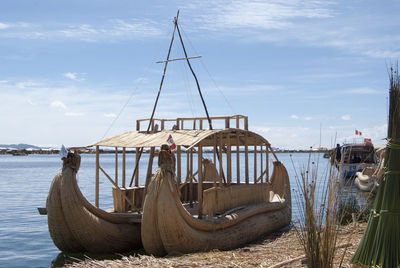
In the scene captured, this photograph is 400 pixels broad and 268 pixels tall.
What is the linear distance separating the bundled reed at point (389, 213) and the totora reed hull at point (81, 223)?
760cm

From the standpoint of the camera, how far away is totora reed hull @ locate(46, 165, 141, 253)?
1234 cm

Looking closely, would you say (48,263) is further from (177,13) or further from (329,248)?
(329,248)

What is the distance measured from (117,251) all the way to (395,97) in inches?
355

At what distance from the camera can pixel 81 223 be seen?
12508 millimetres

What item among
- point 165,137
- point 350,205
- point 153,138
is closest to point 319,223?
point 165,137

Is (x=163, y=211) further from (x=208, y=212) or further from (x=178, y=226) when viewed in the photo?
(x=208, y=212)

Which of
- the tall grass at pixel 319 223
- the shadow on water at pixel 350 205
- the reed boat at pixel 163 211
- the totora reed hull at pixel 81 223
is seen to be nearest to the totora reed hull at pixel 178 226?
the reed boat at pixel 163 211

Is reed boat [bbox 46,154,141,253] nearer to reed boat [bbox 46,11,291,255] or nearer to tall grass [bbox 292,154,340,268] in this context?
reed boat [bbox 46,11,291,255]

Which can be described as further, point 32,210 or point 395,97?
point 32,210

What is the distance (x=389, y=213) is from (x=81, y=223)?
26.9ft

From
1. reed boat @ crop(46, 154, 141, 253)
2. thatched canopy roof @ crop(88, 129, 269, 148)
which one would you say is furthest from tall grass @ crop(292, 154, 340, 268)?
reed boat @ crop(46, 154, 141, 253)

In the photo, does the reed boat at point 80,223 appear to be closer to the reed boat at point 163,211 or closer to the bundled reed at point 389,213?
the reed boat at point 163,211

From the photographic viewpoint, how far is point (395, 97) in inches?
277

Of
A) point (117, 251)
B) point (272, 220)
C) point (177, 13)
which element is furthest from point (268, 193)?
point (177, 13)
